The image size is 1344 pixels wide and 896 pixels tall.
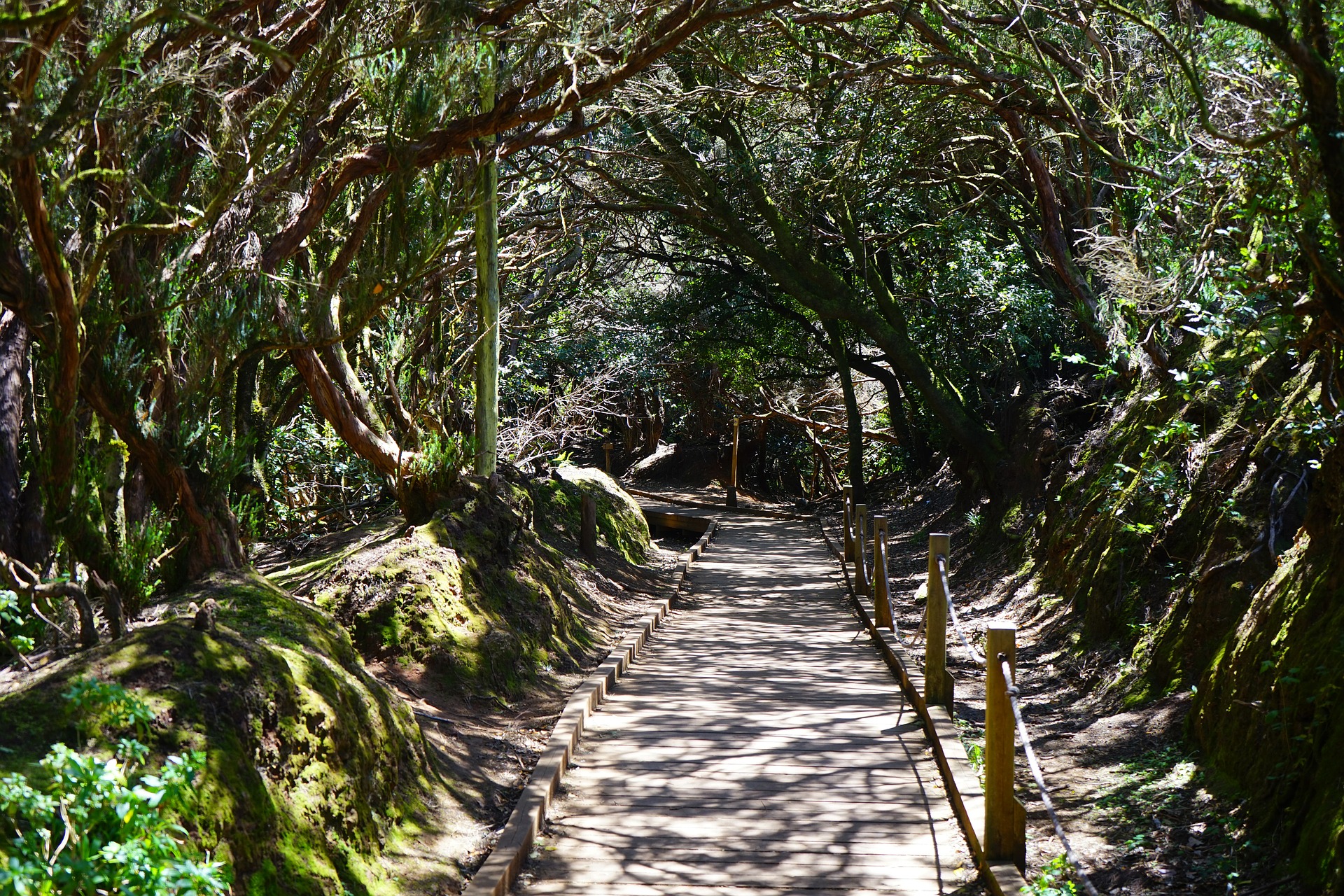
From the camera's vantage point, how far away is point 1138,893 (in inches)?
170

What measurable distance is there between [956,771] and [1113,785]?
0.77 meters

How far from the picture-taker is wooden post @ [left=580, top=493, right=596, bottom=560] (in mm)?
13547

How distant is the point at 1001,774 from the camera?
180 inches

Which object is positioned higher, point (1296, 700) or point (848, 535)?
point (1296, 700)

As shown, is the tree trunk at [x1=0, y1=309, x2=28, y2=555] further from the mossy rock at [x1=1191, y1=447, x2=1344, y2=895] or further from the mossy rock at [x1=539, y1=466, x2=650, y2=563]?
the mossy rock at [x1=539, y1=466, x2=650, y2=563]

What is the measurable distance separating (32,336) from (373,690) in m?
2.44

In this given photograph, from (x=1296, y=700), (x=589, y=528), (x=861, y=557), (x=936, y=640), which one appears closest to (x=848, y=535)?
(x=861, y=557)

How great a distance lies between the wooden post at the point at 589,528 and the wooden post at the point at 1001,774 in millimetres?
9144

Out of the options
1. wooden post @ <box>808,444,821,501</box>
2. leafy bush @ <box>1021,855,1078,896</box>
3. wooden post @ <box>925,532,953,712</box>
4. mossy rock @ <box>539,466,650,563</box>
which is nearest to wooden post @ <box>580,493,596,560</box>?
mossy rock @ <box>539,466,650,563</box>

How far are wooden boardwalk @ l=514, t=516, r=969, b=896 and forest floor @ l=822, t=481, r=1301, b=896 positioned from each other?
55cm

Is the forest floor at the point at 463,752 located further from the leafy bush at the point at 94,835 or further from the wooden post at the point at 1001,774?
the wooden post at the point at 1001,774

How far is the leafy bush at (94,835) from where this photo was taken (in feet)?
8.30

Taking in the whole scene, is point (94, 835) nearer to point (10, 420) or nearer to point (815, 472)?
point (10, 420)

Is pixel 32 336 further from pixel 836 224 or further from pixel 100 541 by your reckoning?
pixel 836 224
